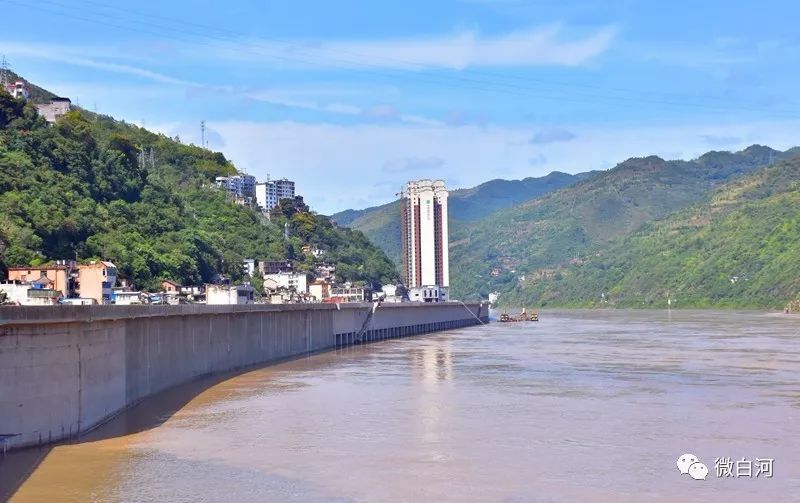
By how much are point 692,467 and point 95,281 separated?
5167 cm

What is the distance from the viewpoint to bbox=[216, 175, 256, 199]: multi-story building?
6703 inches

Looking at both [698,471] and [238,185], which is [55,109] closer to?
[238,185]

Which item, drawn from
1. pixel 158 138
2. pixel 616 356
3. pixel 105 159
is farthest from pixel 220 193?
pixel 616 356

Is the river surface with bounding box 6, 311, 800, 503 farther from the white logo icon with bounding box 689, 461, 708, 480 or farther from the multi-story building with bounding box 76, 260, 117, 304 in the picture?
the multi-story building with bounding box 76, 260, 117, 304

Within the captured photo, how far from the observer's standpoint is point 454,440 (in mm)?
28312

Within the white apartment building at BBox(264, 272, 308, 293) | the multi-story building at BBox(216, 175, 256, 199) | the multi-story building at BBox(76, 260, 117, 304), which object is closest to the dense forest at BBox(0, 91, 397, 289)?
the multi-story building at BBox(76, 260, 117, 304)

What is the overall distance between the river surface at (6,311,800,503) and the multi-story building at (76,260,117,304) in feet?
71.6

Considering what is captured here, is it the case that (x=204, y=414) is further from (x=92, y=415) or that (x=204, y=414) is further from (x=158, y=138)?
(x=158, y=138)

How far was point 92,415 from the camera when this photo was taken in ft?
95.7

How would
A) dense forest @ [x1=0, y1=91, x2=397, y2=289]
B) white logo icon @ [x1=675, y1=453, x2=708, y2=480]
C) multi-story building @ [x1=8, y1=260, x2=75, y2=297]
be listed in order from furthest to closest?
dense forest @ [x1=0, y1=91, x2=397, y2=289]
multi-story building @ [x1=8, y1=260, x2=75, y2=297]
white logo icon @ [x1=675, y1=453, x2=708, y2=480]

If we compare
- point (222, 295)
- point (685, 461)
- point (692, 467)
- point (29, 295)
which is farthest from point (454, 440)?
point (222, 295)

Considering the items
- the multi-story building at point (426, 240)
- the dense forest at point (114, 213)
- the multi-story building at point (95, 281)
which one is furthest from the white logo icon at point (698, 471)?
the multi-story building at point (426, 240)

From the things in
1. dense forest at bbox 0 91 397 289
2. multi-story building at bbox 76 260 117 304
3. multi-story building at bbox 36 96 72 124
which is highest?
multi-story building at bbox 36 96 72 124

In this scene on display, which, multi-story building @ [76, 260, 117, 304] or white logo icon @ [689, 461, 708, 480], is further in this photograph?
multi-story building @ [76, 260, 117, 304]
